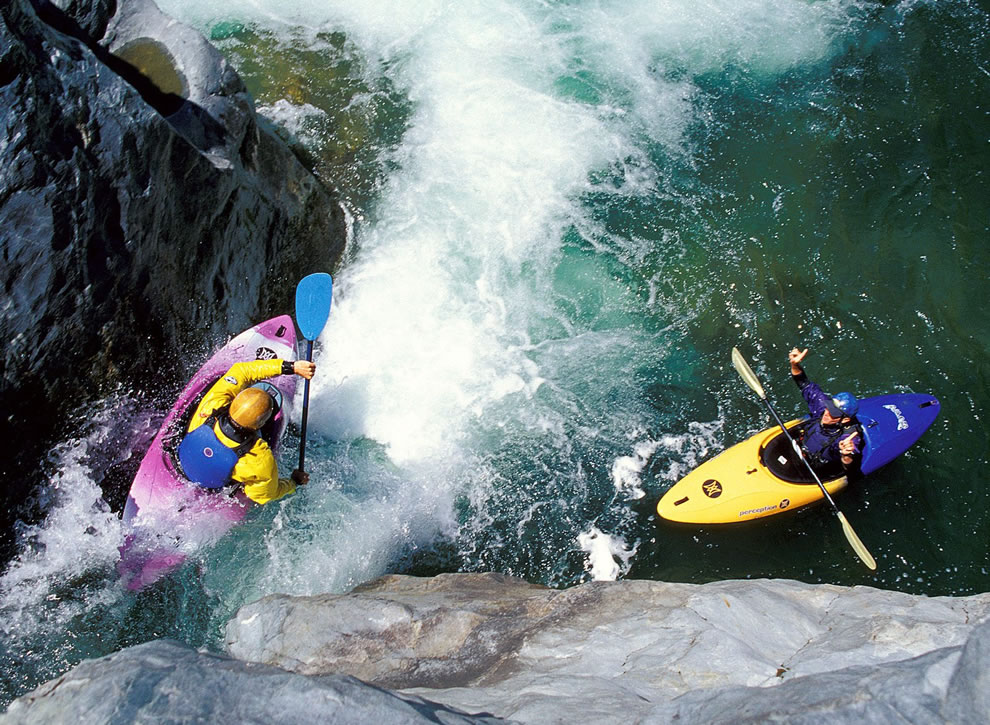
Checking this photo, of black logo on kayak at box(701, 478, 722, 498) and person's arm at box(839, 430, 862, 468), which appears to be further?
black logo on kayak at box(701, 478, 722, 498)

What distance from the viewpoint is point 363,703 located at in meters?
2.64

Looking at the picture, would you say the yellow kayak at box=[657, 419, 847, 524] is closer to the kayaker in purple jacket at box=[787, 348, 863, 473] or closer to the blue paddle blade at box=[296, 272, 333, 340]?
the kayaker in purple jacket at box=[787, 348, 863, 473]

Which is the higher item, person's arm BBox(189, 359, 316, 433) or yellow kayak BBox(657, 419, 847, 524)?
person's arm BBox(189, 359, 316, 433)

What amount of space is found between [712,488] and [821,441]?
905 millimetres

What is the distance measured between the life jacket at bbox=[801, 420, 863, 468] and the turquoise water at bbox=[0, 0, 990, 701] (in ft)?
1.46

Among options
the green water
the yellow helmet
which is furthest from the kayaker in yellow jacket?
the green water

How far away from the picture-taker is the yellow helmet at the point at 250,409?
15.8 ft

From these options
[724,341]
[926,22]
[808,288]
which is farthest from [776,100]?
[724,341]

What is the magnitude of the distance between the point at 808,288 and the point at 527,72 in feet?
14.8

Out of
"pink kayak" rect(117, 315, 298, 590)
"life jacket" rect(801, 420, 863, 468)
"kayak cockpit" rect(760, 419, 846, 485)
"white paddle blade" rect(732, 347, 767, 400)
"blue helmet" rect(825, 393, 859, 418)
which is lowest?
"pink kayak" rect(117, 315, 298, 590)

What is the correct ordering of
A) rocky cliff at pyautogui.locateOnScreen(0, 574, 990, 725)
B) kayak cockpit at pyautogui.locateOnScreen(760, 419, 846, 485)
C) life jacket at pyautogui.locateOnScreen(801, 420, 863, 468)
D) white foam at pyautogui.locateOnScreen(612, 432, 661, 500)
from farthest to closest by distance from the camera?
white foam at pyautogui.locateOnScreen(612, 432, 661, 500), kayak cockpit at pyautogui.locateOnScreen(760, 419, 846, 485), life jacket at pyautogui.locateOnScreen(801, 420, 863, 468), rocky cliff at pyautogui.locateOnScreen(0, 574, 990, 725)

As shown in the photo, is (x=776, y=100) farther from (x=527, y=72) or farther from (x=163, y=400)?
(x=163, y=400)

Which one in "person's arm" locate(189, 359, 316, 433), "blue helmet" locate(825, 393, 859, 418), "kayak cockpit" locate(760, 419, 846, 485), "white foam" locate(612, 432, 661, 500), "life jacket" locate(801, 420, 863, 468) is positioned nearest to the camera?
"person's arm" locate(189, 359, 316, 433)

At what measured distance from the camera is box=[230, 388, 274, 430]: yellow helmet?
482 centimetres
